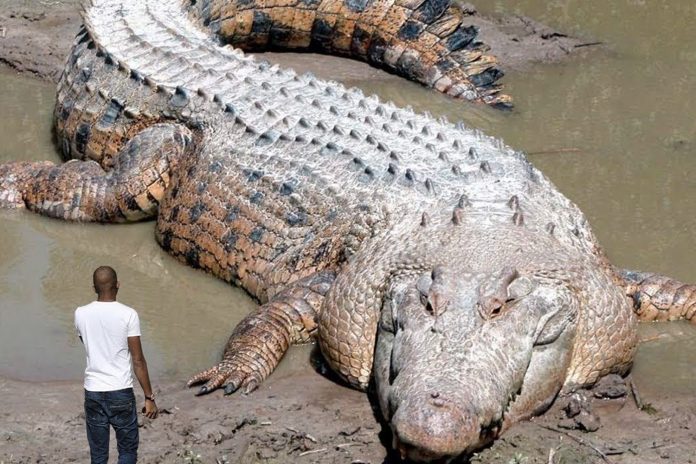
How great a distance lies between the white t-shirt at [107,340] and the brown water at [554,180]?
149cm

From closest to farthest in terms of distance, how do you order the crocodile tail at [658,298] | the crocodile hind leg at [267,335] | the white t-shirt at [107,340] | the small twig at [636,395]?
the white t-shirt at [107,340], the small twig at [636,395], the crocodile hind leg at [267,335], the crocodile tail at [658,298]

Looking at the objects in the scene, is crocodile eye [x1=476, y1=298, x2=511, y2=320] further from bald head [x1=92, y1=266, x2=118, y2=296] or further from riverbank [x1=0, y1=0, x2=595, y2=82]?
riverbank [x1=0, y1=0, x2=595, y2=82]

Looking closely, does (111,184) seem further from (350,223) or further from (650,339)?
(650,339)

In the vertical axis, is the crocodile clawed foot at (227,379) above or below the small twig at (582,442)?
below

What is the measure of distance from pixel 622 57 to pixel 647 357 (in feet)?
16.3

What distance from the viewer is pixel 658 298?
20.1ft

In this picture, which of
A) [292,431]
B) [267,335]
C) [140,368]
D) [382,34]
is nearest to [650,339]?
[267,335]

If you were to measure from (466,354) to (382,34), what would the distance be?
552cm

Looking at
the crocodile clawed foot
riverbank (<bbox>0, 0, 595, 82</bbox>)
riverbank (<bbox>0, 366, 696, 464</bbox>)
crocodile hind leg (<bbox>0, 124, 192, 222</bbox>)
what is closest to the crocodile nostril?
riverbank (<bbox>0, 366, 696, 464</bbox>)

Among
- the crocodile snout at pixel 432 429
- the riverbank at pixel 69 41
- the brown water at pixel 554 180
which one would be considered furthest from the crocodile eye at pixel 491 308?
the riverbank at pixel 69 41

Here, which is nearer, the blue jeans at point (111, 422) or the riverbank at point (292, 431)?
the blue jeans at point (111, 422)

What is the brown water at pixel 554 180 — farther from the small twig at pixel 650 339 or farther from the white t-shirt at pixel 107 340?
the white t-shirt at pixel 107 340

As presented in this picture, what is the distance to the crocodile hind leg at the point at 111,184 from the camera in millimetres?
7160

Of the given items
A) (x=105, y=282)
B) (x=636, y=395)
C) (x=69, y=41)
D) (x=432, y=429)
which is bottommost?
(x=69, y=41)
